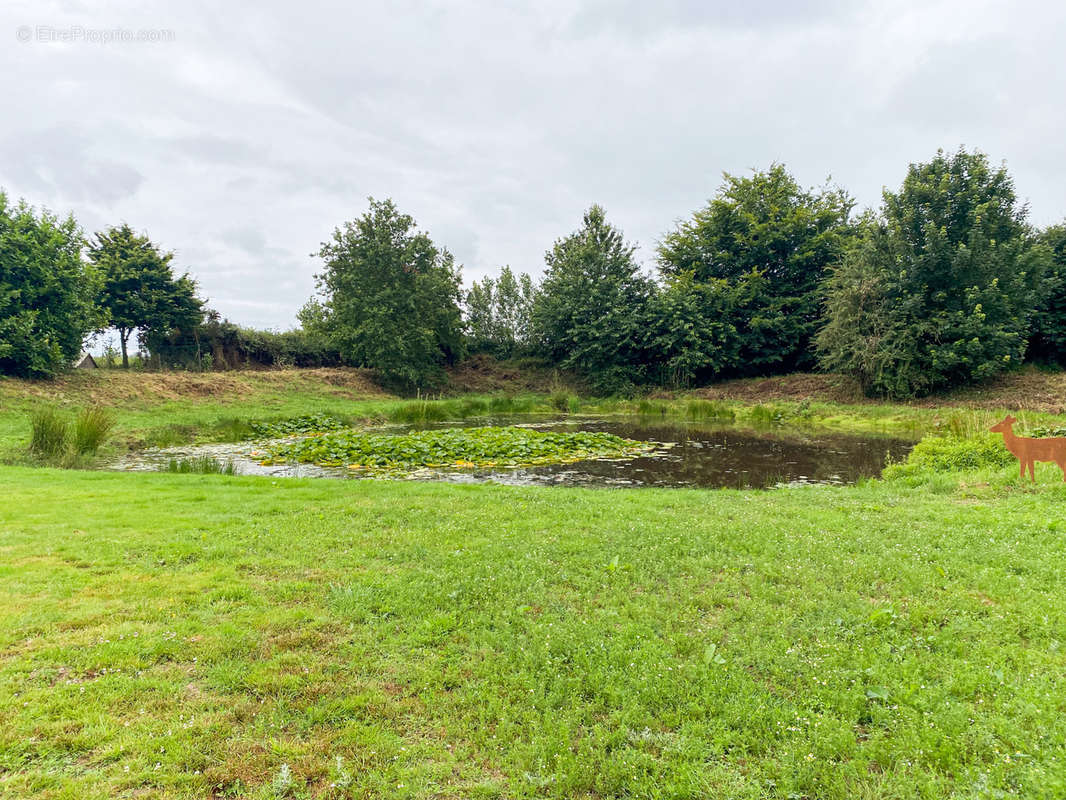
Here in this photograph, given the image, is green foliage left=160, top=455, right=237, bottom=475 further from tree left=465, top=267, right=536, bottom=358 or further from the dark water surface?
tree left=465, top=267, right=536, bottom=358

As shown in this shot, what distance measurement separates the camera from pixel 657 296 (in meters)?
37.8

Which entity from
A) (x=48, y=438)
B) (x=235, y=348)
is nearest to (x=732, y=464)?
(x=48, y=438)

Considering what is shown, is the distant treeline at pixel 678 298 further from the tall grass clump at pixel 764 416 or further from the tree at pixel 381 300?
the tall grass clump at pixel 764 416

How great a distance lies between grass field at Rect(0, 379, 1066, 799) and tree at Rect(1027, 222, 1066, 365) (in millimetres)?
30129

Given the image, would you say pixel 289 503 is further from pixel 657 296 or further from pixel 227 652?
pixel 657 296

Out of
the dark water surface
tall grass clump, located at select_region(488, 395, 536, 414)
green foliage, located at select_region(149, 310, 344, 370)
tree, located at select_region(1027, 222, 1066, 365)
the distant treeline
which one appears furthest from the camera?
green foliage, located at select_region(149, 310, 344, 370)

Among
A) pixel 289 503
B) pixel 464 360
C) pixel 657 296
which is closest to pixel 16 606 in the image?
pixel 289 503

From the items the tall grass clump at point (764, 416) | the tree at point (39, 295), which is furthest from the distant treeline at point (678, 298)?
the tall grass clump at point (764, 416)

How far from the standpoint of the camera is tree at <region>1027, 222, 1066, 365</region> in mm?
27578

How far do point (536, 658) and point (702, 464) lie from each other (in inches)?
454

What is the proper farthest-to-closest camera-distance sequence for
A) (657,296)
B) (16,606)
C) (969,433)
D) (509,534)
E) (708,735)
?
(657,296)
(969,433)
(509,534)
(16,606)
(708,735)

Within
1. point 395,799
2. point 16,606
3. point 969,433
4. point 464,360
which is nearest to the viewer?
point 395,799

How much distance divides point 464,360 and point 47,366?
92.2 ft

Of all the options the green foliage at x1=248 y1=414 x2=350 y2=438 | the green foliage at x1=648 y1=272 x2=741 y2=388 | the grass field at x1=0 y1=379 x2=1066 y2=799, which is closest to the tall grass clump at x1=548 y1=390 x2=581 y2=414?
the green foliage at x1=648 y1=272 x2=741 y2=388
